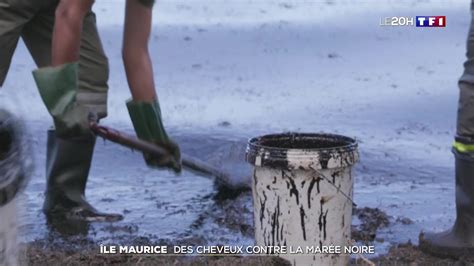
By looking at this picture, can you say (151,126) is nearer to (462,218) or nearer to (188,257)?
(188,257)

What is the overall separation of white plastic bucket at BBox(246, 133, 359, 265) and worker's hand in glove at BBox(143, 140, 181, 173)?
77cm

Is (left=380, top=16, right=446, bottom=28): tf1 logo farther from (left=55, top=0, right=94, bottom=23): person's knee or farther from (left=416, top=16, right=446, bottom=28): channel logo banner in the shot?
(left=55, top=0, right=94, bottom=23): person's knee

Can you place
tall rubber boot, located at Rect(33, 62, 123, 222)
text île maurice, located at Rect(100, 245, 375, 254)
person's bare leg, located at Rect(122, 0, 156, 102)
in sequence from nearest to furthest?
text île maurice, located at Rect(100, 245, 375, 254), person's bare leg, located at Rect(122, 0, 156, 102), tall rubber boot, located at Rect(33, 62, 123, 222)

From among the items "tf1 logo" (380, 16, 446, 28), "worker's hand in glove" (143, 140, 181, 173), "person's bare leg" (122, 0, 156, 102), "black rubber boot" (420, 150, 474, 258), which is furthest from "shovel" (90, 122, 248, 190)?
"tf1 logo" (380, 16, 446, 28)

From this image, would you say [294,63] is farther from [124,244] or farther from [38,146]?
[124,244]

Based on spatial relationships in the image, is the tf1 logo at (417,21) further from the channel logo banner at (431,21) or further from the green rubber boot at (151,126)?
the green rubber boot at (151,126)

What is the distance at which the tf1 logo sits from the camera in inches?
360

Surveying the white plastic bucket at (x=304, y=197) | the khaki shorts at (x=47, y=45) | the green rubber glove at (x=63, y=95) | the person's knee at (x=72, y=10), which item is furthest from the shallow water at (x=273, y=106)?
the white plastic bucket at (x=304, y=197)

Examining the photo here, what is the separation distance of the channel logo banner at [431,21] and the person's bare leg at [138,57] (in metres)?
5.22

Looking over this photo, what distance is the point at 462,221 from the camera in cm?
395

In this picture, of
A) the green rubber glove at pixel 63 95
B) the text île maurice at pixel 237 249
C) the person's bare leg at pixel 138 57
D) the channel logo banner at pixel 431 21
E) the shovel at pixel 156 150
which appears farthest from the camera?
the channel logo banner at pixel 431 21

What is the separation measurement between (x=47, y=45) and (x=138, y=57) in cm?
66

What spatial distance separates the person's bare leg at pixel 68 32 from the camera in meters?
3.96

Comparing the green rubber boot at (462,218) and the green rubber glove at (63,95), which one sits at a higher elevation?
the green rubber glove at (63,95)
